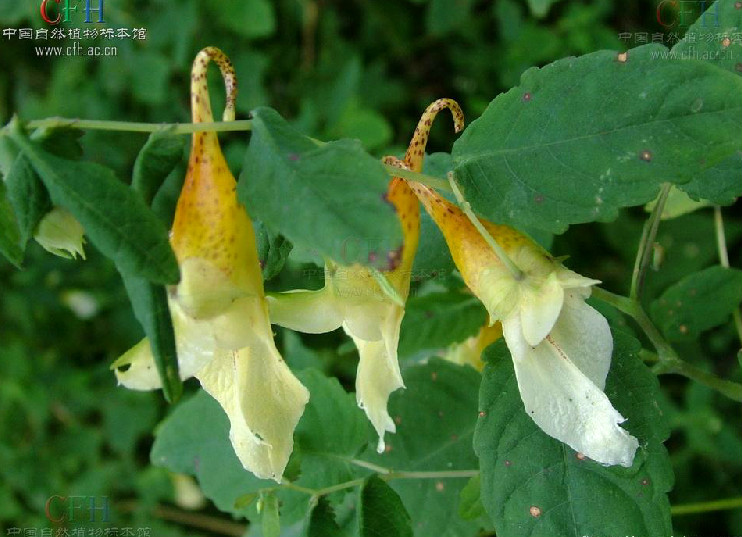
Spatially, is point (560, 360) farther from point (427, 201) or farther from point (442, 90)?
point (442, 90)

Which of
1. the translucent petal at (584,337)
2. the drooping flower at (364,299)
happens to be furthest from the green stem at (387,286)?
the translucent petal at (584,337)

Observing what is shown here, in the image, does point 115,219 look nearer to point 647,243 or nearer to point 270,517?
point 270,517

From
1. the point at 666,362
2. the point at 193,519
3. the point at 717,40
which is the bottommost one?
the point at 193,519

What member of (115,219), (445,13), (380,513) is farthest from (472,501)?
(445,13)

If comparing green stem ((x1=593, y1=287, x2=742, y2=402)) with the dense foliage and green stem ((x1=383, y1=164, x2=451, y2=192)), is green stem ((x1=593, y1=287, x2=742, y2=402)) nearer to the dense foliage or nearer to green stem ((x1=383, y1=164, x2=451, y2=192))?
the dense foliage

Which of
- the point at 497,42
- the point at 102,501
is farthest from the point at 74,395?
the point at 497,42
